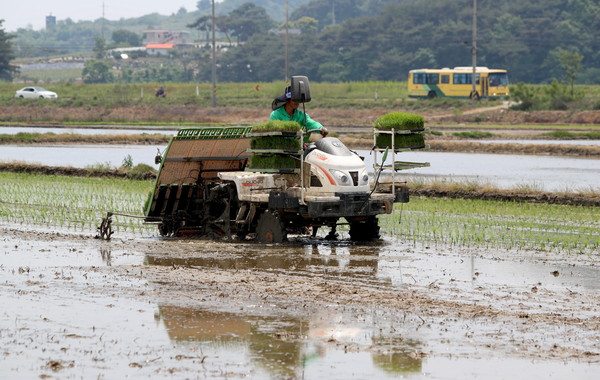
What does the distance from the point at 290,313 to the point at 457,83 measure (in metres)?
61.3

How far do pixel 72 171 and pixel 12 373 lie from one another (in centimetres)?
1995

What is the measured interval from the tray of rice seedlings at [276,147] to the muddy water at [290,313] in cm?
110

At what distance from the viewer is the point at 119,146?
4147 cm

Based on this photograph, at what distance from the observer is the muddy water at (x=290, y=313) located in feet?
27.4

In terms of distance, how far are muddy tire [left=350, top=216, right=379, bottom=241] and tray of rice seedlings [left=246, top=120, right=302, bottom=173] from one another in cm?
154

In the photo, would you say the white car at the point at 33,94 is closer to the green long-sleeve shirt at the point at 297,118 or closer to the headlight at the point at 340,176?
the green long-sleeve shirt at the point at 297,118

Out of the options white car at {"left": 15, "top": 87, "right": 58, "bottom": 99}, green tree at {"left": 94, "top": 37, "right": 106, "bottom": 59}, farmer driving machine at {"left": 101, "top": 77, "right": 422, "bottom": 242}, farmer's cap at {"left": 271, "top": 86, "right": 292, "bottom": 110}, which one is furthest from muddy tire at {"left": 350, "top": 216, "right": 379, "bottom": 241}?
green tree at {"left": 94, "top": 37, "right": 106, "bottom": 59}

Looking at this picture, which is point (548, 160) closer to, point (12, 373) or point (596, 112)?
point (596, 112)

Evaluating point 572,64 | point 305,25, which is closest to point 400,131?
point 572,64

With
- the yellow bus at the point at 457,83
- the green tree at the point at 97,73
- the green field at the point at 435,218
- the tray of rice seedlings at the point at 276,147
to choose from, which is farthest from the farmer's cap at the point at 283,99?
the green tree at the point at 97,73

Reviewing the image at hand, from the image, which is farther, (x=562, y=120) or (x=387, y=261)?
(x=562, y=120)

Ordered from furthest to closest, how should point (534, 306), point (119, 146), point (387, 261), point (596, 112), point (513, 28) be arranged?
point (513, 28) < point (596, 112) < point (119, 146) < point (387, 261) < point (534, 306)

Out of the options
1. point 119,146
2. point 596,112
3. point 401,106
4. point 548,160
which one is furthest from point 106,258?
point 401,106

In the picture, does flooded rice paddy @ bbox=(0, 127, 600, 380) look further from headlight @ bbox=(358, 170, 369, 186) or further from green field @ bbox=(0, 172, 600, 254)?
headlight @ bbox=(358, 170, 369, 186)
